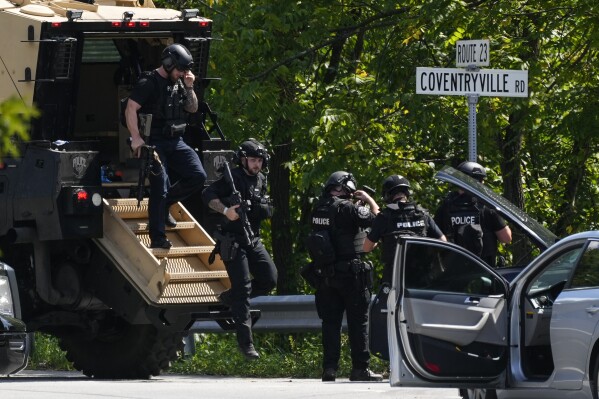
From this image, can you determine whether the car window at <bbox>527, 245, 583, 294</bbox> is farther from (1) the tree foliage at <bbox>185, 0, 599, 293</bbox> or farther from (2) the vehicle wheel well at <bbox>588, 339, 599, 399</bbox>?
(1) the tree foliage at <bbox>185, 0, 599, 293</bbox>

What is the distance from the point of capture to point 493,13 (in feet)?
45.1

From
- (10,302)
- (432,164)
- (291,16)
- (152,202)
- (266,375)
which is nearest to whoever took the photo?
(10,302)

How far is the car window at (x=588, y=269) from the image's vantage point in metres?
7.54

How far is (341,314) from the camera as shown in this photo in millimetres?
11500

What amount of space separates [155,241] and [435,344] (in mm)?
3802

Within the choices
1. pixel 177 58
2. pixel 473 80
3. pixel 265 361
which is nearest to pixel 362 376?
pixel 265 361

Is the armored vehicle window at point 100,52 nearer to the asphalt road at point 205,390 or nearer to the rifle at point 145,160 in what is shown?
the rifle at point 145,160

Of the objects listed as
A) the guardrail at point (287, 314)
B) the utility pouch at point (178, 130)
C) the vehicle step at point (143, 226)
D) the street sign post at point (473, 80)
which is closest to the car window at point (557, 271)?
the street sign post at point (473, 80)

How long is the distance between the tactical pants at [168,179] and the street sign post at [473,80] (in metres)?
1.95

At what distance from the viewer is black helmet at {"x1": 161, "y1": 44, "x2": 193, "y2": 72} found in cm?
1105

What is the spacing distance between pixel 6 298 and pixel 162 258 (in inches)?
91.3

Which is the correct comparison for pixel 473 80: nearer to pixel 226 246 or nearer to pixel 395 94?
pixel 226 246

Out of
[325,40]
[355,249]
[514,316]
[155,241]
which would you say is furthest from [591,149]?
[514,316]

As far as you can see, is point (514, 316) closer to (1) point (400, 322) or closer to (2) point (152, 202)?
(1) point (400, 322)
